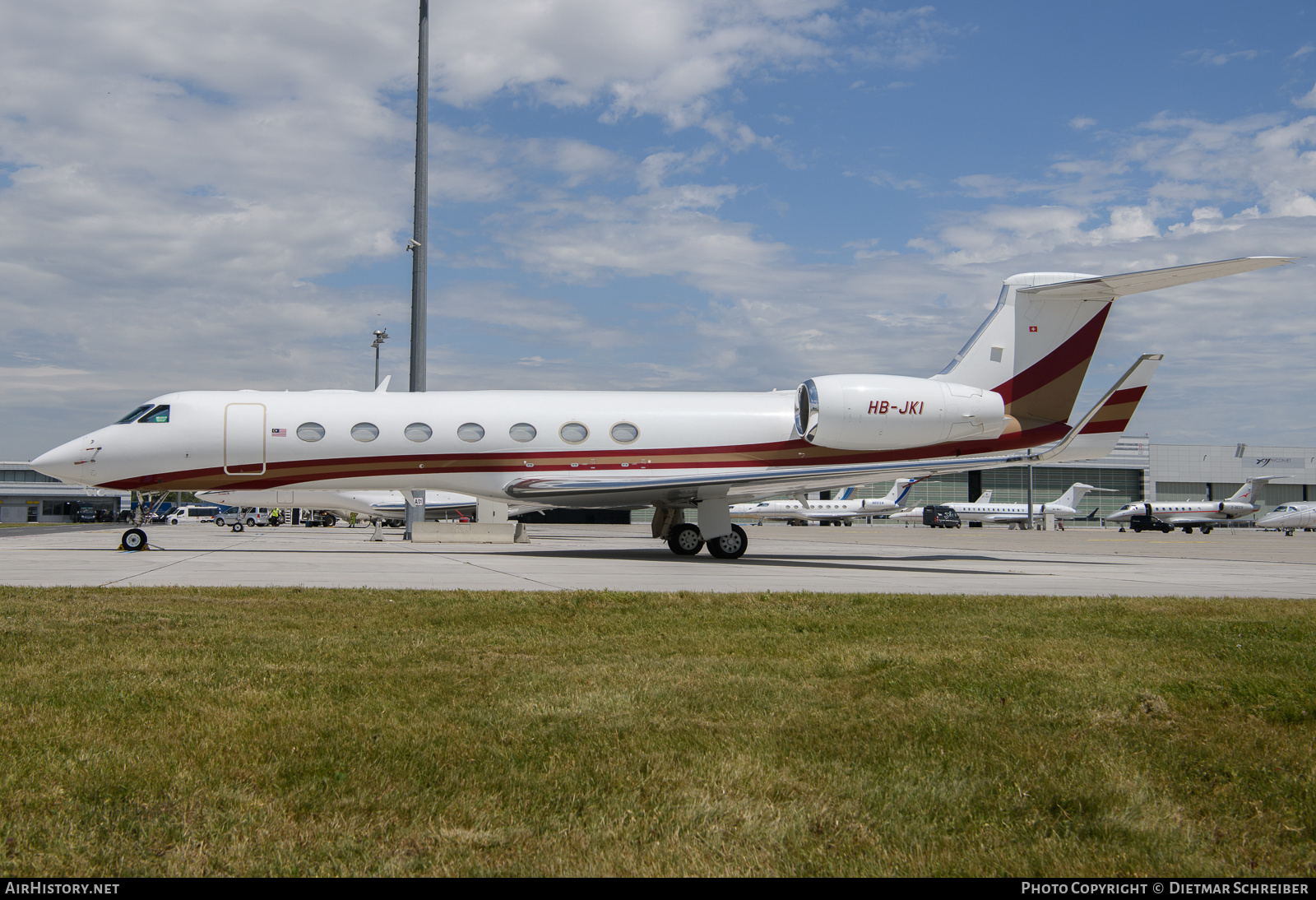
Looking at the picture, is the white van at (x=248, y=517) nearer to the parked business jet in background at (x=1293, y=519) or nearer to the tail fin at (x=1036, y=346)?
the tail fin at (x=1036, y=346)

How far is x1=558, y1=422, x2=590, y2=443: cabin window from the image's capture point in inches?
756

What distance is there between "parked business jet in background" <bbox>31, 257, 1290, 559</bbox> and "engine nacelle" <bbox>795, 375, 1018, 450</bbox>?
0.11 feet

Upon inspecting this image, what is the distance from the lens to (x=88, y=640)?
6539 millimetres

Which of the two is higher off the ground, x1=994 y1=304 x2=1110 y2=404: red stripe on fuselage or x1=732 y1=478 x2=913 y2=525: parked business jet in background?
x1=994 y1=304 x2=1110 y2=404: red stripe on fuselage

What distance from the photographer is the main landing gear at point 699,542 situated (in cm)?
1998

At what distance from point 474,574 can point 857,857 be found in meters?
10.9

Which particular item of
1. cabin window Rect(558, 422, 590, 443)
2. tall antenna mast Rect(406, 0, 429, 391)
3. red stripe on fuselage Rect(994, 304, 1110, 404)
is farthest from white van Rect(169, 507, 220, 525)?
red stripe on fuselage Rect(994, 304, 1110, 404)

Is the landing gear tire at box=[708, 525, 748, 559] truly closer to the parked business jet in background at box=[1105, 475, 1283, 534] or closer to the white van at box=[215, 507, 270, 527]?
the white van at box=[215, 507, 270, 527]

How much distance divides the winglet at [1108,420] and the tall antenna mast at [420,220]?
16.2 meters

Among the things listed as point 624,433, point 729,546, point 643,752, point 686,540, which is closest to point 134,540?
point 624,433

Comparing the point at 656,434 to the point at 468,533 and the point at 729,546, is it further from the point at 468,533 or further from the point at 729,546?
the point at 468,533

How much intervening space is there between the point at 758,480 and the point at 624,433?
305 cm

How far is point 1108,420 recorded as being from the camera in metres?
19.5
